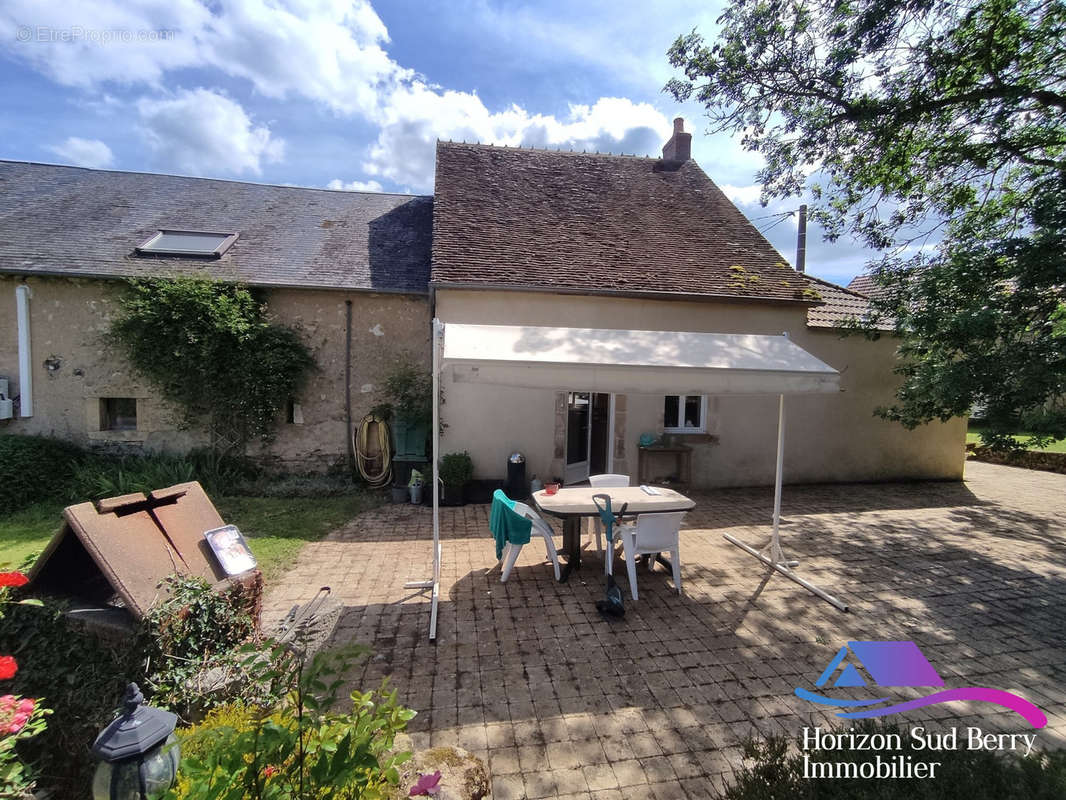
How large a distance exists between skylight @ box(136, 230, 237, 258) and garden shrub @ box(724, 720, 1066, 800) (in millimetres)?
11865

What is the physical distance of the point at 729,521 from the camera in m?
7.78

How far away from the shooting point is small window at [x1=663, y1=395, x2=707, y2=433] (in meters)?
9.91

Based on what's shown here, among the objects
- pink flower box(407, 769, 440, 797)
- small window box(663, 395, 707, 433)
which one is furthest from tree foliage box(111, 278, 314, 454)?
pink flower box(407, 769, 440, 797)

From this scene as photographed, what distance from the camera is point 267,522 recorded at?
292 inches

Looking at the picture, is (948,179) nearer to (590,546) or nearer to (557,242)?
(557,242)

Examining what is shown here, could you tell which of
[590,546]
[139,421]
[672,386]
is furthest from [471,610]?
[139,421]

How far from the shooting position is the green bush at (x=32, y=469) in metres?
7.77

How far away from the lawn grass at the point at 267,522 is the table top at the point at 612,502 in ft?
11.0

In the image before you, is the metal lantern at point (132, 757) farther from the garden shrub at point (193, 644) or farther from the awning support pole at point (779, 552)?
the awning support pole at point (779, 552)

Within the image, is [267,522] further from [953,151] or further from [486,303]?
[953,151]

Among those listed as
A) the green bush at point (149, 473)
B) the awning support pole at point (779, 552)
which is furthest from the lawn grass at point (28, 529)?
the awning support pole at point (779, 552)

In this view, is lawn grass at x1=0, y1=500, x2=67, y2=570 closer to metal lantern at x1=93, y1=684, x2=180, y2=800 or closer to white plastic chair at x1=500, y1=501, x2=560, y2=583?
white plastic chair at x1=500, y1=501, x2=560, y2=583

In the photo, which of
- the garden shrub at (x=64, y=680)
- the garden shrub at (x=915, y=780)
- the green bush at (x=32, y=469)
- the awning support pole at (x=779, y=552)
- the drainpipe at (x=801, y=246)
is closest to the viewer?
the garden shrub at (x=915, y=780)

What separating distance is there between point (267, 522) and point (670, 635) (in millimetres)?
6269
